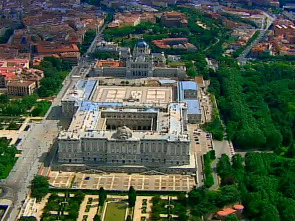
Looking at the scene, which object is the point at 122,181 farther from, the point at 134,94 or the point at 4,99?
the point at 4,99

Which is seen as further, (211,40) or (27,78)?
(211,40)

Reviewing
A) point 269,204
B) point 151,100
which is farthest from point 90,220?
point 151,100

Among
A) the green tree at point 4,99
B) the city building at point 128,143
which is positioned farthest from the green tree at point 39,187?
the green tree at point 4,99

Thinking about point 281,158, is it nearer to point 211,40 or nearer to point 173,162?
point 173,162

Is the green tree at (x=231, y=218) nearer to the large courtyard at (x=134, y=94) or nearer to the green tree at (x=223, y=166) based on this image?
the green tree at (x=223, y=166)

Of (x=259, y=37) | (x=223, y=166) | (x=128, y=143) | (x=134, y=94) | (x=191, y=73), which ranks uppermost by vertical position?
(x=259, y=37)

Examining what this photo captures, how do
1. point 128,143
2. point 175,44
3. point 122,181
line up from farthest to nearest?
point 175,44 < point 128,143 < point 122,181

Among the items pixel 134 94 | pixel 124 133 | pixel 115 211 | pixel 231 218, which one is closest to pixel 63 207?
pixel 115 211
